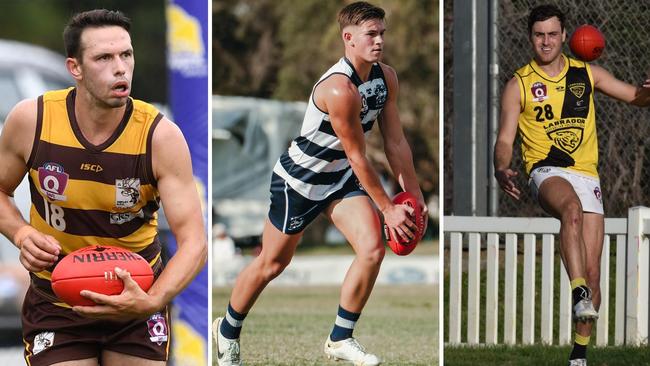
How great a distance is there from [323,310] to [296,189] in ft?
15.2

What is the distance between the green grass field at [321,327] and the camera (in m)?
6.09

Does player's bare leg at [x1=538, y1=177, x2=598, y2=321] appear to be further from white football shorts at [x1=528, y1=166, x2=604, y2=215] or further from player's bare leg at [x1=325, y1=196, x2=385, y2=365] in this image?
player's bare leg at [x1=325, y1=196, x2=385, y2=365]

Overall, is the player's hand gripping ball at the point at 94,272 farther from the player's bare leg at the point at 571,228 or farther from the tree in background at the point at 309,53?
the tree in background at the point at 309,53

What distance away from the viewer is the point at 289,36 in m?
21.6

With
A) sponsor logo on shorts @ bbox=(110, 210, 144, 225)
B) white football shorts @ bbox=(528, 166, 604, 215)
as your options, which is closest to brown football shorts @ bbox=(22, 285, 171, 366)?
sponsor logo on shorts @ bbox=(110, 210, 144, 225)

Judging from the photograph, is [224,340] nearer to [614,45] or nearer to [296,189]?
[296,189]

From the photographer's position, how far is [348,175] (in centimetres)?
552

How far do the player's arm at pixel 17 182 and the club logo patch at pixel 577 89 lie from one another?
3.07 m

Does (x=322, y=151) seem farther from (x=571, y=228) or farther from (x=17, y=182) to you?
(x=17, y=182)

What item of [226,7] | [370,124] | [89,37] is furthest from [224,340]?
[226,7]

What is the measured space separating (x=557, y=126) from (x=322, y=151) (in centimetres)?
141

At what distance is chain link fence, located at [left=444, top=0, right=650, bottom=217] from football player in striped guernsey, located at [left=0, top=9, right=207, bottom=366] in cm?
374

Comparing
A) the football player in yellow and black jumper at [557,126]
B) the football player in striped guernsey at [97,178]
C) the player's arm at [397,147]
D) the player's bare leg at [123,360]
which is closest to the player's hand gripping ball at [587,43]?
the football player in yellow and black jumper at [557,126]

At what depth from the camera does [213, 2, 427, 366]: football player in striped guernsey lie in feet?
17.5
